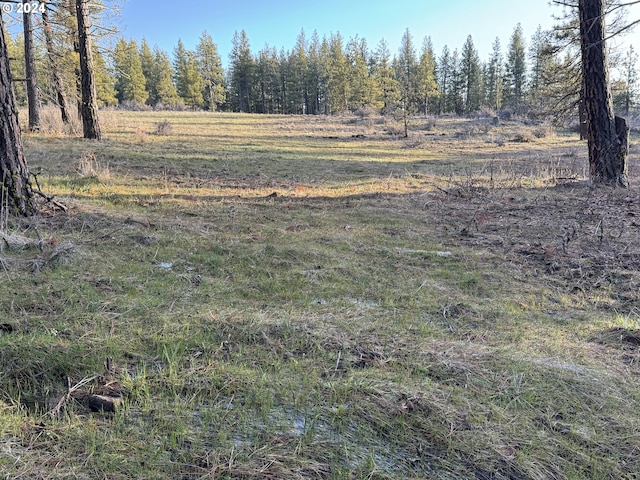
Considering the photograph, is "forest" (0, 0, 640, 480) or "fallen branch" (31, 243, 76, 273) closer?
"forest" (0, 0, 640, 480)

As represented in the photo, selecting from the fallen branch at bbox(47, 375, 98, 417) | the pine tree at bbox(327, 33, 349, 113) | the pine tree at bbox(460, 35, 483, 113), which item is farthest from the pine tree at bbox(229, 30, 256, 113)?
the fallen branch at bbox(47, 375, 98, 417)

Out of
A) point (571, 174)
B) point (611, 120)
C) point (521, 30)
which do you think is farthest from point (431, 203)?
point (521, 30)

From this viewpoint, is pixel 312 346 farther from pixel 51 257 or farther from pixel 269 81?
pixel 269 81

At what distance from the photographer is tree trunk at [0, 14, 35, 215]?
4590 mm

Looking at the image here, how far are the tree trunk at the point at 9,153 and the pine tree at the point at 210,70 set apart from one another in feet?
203

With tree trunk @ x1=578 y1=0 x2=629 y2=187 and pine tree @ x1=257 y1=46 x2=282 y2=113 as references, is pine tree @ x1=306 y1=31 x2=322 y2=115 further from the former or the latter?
tree trunk @ x1=578 y1=0 x2=629 y2=187

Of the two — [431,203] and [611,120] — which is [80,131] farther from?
[611,120]

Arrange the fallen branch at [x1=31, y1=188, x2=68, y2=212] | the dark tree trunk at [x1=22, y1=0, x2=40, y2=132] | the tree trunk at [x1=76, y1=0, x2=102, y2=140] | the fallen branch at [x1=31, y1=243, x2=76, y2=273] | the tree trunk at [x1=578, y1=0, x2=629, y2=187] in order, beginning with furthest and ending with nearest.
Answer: the dark tree trunk at [x1=22, y1=0, x2=40, y2=132], the tree trunk at [x1=76, y1=0, x2=102, y2=140], the tree trunk at [x1=578, y1=0, x2=629, y2=187], the fallen branch at [x1=31, y1=188, x2=68, y2=212], the fallen branch at [x1=31, y1=243, x2=76, y2=273]

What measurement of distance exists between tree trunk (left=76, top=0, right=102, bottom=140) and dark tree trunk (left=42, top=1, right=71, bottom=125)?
243cm

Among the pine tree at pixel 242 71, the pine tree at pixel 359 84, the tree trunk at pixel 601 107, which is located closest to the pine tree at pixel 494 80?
the pine tree at pixel 359 84

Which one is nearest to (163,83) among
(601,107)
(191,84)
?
(191,84)

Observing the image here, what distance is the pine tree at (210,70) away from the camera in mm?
62719

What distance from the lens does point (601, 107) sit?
8.44m

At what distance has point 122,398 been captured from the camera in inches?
73.2
